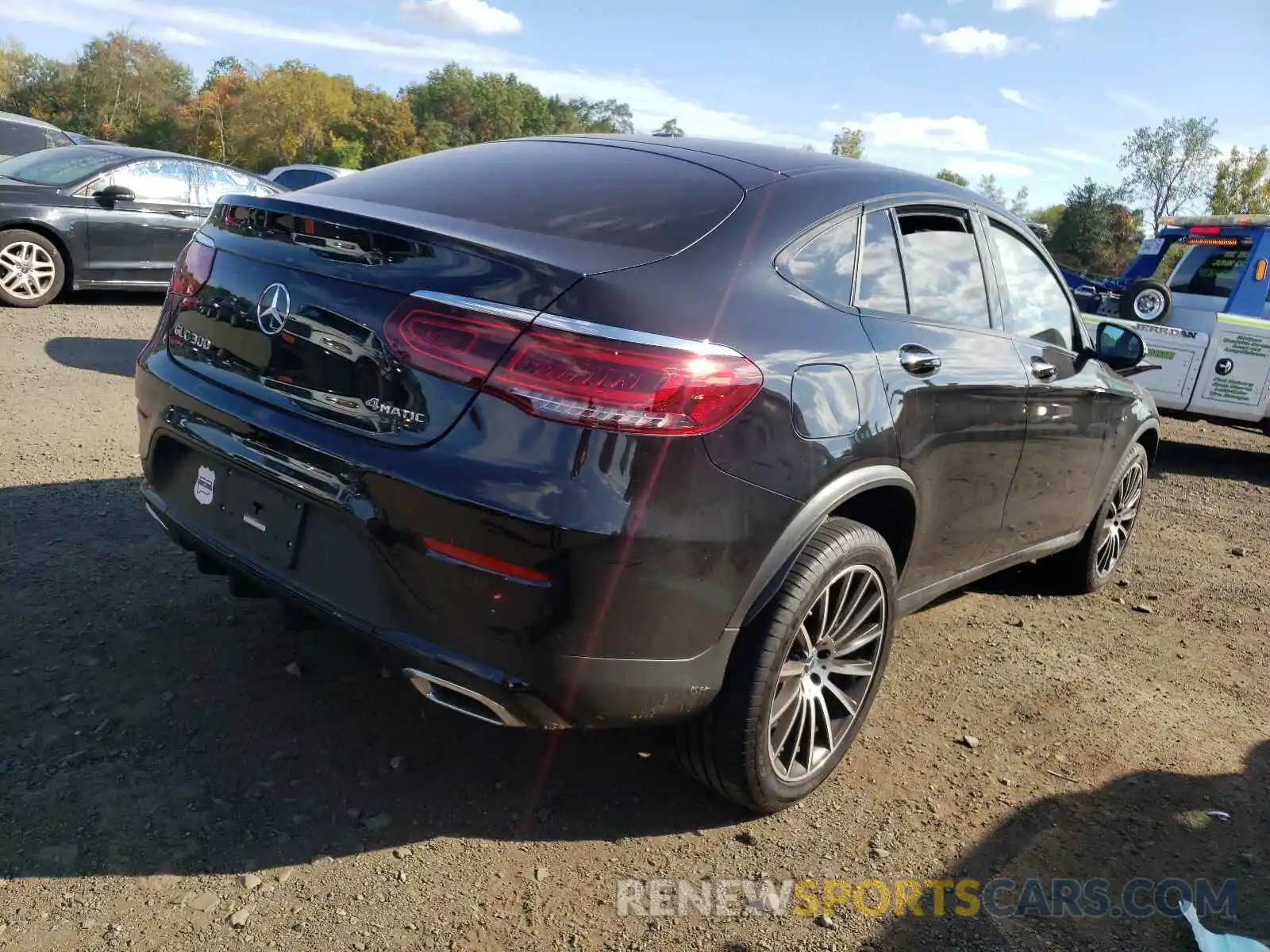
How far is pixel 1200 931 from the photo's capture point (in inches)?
98.9

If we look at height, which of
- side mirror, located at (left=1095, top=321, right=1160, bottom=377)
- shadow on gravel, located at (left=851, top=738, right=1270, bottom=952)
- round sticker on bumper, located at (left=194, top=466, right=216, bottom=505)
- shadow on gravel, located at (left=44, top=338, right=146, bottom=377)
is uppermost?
side mirror, located at (left=1095, top=321, right=1160, bottom=377)

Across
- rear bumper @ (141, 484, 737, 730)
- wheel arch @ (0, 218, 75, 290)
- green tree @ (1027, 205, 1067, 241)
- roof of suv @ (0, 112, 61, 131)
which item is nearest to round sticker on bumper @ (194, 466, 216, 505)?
rear bumper @ (141, 484, 737, 730)

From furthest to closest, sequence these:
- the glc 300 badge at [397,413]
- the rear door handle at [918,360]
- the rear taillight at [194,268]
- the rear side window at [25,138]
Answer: the rear side window at [25,138]
the rear door handle at [918,360]
the rear taillight at [194,268]
the glc 300 badge at [397,413]

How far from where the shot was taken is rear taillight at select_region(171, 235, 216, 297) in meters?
2.82

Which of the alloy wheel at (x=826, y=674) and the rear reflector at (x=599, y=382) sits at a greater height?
the rear reflector at (x=599, y=382)

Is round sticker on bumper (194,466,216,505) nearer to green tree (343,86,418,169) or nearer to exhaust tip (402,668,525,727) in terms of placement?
exhaust tip (402,668,525,727)

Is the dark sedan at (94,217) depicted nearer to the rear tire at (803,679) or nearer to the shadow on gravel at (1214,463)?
the rear tire at (803,679)

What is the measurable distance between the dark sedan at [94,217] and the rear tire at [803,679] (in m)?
7.39

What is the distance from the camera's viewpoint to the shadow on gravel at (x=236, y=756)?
2502mm

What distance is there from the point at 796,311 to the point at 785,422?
323mm

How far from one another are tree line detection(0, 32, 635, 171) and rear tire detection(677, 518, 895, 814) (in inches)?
2845

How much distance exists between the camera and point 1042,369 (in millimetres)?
3779

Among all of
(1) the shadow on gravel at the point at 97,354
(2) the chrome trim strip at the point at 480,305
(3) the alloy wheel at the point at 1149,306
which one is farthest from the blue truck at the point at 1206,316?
(1) the shadow on gravel at the point at 97,354

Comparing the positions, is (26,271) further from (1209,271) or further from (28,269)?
(1209,271)
